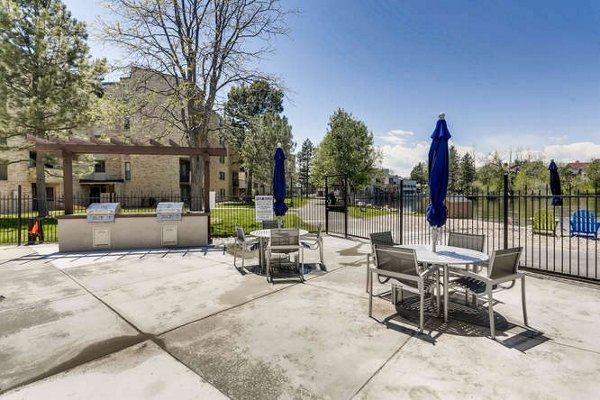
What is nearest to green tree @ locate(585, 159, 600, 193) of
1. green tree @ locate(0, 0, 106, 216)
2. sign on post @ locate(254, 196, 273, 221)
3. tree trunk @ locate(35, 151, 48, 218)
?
sign on post @ locate(254, 196, 273, 221)

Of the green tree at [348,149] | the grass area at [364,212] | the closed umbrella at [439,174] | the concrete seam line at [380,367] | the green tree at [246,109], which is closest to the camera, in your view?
the concrete seam line at [380,367]

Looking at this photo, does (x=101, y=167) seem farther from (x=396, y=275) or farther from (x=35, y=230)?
(x=396, y=275)

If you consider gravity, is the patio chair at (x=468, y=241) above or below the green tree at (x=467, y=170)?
below

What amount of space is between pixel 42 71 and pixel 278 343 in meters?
20.6

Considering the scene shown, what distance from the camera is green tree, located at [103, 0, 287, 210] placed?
13.3 meters

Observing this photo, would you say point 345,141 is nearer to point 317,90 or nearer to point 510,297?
point 317,90

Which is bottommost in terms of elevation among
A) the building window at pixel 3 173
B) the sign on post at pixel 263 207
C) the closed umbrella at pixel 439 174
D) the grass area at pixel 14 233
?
the grass area at pixel 14 233

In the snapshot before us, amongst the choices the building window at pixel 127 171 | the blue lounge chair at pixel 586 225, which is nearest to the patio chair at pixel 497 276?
the blue lounge chair at pixel 586 225

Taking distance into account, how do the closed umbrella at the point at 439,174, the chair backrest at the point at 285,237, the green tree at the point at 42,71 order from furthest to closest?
the green tree at the point at 42,71, the chair backrest at the point at 285,237, the closed umbrella at the point at 439,174

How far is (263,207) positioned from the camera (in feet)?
33.7

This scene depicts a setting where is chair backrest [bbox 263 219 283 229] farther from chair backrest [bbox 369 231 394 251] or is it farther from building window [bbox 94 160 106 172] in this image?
building window [bbox 94 160 106 172]

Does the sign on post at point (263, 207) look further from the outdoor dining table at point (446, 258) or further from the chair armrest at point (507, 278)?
the chair armrest at point (507, 278)

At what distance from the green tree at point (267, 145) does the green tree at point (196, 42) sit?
15.9m

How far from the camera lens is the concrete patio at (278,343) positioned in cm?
252
